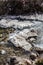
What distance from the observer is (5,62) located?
898 centimetres

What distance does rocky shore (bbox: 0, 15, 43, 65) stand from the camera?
30.3 feet

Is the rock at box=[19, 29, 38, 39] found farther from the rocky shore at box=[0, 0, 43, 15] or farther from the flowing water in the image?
the rocky shore at box=[0, 0, 43, 15]

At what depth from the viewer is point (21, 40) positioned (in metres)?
11.1

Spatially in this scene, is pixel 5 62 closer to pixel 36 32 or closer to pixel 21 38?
pixel 21 38

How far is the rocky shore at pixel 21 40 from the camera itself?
9242mm

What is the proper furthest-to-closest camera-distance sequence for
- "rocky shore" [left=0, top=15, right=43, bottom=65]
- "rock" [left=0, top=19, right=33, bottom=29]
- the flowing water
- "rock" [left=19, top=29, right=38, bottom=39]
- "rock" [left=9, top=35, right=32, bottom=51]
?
"rock" [left=0, top=19, right=33, bottom=29]
"rock" [left=19, top=29, right=38, bottom=39]
the flowing water
"rock" [left=9, top=35, right=32, bottom=51]
"rocky shore" [left=0, top=15, right=43, bottom=65]

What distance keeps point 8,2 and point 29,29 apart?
4.29 metres

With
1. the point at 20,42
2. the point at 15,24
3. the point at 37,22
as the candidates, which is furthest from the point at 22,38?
the point at 37,22

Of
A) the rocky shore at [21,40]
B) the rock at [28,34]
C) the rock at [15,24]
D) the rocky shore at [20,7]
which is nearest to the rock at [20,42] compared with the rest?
the rocky shore at [21,40]

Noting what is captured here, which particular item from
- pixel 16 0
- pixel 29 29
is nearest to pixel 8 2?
pixel 16 0

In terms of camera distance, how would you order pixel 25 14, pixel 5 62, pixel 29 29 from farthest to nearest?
1. pixel 25 14
2. pixel 29 29
3. pixel 5 62

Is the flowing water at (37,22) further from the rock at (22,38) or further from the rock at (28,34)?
the rock at (22,38)

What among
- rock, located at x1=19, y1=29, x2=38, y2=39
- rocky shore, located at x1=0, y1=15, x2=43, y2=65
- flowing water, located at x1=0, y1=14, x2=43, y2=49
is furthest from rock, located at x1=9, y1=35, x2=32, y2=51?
flowing water, located at x1=0, y1=14, x2=43, y2=49

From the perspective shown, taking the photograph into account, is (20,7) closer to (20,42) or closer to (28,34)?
(28,34)
